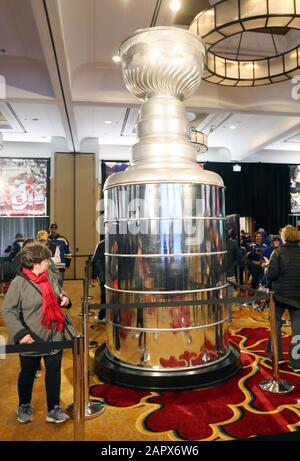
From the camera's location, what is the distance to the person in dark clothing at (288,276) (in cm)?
411

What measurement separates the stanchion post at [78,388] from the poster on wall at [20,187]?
1311 cm

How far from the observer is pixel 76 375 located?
2.31 metres

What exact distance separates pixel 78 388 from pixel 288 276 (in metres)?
2.81

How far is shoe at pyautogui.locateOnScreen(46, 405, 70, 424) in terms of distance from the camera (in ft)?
9.69

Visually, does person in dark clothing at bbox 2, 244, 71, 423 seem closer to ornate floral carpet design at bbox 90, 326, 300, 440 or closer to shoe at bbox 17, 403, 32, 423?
shoe at bbox 17, 403, 32, 423

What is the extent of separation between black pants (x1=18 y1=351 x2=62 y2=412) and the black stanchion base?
92cm

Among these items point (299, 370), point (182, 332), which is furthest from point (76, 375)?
A: point (299, 370)

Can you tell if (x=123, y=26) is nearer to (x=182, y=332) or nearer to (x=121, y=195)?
(x=121, y=195)

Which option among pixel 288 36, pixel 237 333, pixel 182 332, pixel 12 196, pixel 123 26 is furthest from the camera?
pixel 12 196

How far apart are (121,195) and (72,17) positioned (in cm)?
431

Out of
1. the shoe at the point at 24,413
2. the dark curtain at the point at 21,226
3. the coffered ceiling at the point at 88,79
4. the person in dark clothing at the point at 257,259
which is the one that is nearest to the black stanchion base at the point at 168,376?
the shoe at the point at 24,413

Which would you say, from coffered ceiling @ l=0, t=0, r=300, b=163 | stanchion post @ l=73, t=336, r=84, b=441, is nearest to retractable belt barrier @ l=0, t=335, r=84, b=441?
stanchion post @ l=73, t=336, r=84, b=441

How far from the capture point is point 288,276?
4121 millimetres

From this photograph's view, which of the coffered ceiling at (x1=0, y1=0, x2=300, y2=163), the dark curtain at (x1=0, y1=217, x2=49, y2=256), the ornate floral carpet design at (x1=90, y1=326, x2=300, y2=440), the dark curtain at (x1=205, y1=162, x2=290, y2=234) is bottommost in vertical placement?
the ornate floral carpet design at (x1=90, y1=326, x2=300, y2=440)
